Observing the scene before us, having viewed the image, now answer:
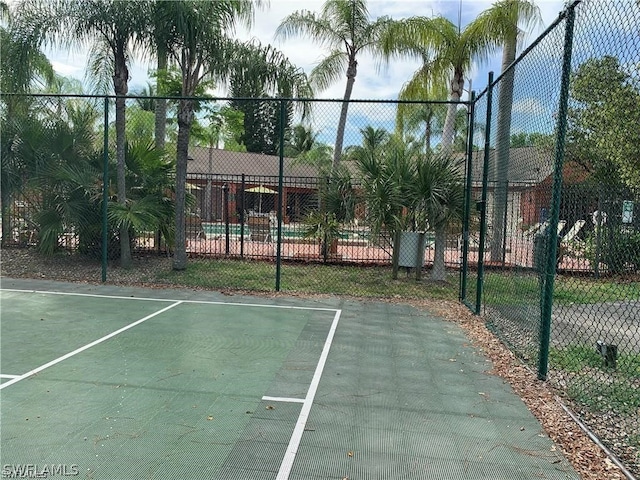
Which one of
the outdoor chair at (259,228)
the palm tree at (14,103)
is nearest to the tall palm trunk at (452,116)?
the outdoor chair at (259,228)

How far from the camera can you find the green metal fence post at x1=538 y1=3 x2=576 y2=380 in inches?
143

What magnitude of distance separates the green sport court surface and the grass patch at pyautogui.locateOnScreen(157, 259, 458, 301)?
1.98 m

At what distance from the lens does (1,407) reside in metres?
3.20

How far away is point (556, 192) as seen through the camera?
3793mm

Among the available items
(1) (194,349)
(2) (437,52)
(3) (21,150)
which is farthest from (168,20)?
(1) (194,349)

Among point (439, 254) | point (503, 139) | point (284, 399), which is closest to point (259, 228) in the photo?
point (439, 254)

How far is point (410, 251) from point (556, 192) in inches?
197

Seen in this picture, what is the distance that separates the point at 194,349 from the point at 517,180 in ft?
14.6

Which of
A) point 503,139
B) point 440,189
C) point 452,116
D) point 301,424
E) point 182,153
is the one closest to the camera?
point 301,424

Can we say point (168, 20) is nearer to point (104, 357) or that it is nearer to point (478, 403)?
point (104, 357)

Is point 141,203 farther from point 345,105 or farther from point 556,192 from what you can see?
point 556,192

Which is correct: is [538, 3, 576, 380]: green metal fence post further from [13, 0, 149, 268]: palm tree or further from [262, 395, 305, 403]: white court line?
[13, 0, 149, 268]: palm tree

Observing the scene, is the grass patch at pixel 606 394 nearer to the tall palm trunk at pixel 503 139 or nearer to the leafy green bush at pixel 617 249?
the leafy green bush at pixel 617 249

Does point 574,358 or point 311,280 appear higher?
point 311,280
